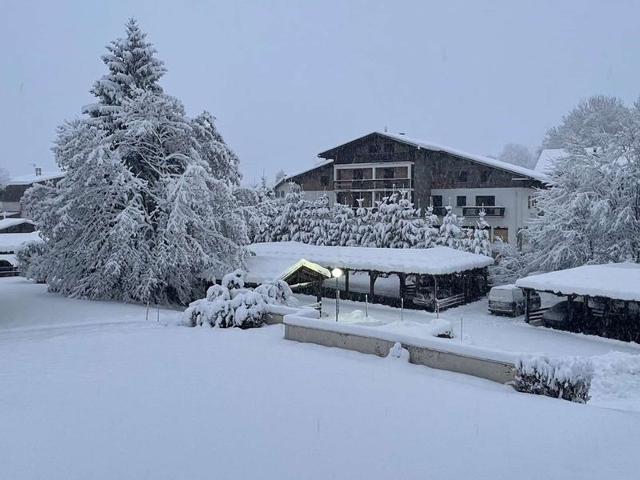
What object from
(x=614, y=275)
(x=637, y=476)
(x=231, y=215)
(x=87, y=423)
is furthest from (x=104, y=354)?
(x=614, y=275)

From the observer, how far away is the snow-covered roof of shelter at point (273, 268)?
2384cm

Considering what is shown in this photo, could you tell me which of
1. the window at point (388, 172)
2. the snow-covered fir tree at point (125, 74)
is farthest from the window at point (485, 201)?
the snow-covered fir tree at point (125, 74)

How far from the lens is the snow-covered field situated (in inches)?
272

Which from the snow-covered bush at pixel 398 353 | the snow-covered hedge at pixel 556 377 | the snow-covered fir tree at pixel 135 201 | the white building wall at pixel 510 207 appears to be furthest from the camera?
the white building wall at pixel 510 207

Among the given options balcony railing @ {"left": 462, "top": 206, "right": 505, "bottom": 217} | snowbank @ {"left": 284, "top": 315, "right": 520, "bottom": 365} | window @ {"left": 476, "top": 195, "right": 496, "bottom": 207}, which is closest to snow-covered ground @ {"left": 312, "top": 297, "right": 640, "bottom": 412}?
snowbank @ {"left": 284, "top": 315, "right": 520, "bottom": 365}

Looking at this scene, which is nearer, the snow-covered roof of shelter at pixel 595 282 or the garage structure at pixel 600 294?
the snow-covered roof of shelter at pixel 595 282

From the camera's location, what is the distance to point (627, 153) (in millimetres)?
28203

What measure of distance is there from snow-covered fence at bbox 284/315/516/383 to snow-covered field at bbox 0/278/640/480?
319 millimetres

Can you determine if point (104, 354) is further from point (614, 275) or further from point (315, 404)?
point (614, 275)

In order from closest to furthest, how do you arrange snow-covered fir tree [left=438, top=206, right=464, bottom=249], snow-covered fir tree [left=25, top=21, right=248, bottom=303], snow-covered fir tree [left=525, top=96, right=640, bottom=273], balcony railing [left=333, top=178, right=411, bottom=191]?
snow-covered fir tree [left=25, top=21, right=248, bottom=303] < snow-covered fir tree [left=525, top=96, right=640, bottom=273] < snow-covered fir tree [left=438, top=206, right=464, bottom=249] < balcony railing [left=333, top=178, right=411, bottom=191]

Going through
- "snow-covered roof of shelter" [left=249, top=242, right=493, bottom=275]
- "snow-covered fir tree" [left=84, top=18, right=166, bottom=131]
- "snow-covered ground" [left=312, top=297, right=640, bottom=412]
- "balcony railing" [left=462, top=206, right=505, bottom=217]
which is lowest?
"snow-covered ground" [left=312, top=297, right=640, bottom=412]

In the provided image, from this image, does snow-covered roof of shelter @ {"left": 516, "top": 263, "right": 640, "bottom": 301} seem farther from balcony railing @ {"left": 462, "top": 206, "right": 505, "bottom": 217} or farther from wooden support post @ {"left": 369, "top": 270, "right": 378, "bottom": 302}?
balcony railing @ {"left": 462, "top": 206, "right": 505, "bottom": 217}

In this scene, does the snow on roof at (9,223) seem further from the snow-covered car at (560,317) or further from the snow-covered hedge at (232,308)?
the snow-covered car at (560,317)

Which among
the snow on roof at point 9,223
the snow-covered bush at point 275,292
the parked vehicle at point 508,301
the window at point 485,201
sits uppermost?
the window at point 485,201
